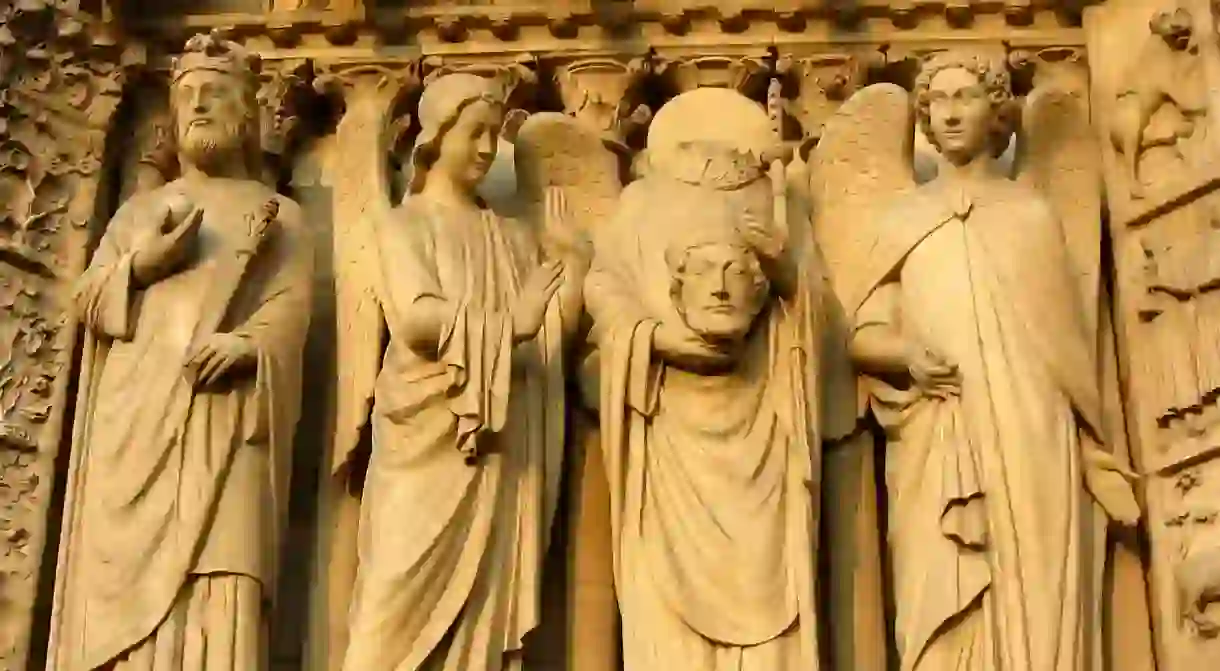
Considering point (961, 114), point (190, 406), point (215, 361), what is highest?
point (961, 114)

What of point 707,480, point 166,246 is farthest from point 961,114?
point 166,246

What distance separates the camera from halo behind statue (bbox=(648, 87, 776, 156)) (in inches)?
244

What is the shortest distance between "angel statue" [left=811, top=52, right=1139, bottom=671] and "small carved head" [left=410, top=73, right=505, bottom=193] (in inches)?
40.6

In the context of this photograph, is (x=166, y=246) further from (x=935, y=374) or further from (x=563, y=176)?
(x=935, y=374)

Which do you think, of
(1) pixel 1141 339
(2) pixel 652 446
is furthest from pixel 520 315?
(1) pixel 1141 339

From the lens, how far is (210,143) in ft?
19.7

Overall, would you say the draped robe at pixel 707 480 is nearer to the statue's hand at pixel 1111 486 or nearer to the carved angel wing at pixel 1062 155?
the statue's hand at pixel 1111 486

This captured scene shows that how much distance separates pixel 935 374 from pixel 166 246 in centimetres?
223

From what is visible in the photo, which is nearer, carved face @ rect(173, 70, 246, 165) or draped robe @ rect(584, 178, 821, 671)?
draped robe @ rect(584, 178, 821, 671)

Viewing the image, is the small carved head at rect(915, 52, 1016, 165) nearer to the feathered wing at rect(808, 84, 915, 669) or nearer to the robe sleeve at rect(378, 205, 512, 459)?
the feathered wing at rect(808, 84, 915, 669)

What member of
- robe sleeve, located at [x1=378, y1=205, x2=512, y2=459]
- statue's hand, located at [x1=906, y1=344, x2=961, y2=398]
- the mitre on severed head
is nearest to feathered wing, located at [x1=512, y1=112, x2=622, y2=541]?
the mitre on severed head

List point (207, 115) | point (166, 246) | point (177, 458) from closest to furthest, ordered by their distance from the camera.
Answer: point (177, 458), point (166, 246), point (207, 115)

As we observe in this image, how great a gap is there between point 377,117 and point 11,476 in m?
1.60

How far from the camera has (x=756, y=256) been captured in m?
5.57
